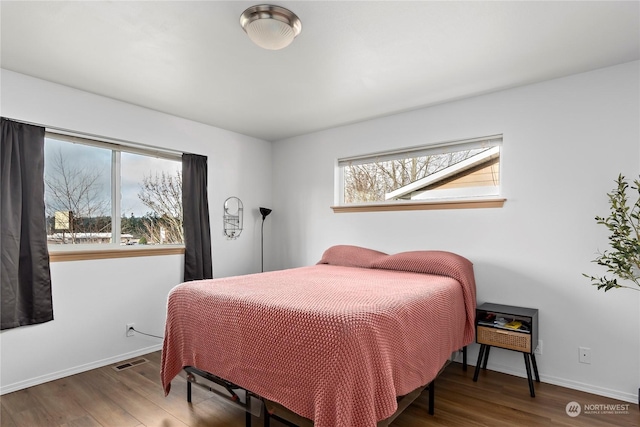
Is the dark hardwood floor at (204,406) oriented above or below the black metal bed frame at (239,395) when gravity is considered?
below

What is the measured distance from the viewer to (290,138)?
4.67 metres

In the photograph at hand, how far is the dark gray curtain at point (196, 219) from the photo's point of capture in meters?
3.76

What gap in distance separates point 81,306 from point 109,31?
226cm

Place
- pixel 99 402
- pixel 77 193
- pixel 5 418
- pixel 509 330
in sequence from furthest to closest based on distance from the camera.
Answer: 1. pixel 77 193
2. pixel 509 330
3. pixel 99 402
4. pixel 5 418

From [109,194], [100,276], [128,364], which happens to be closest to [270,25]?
[109,194]

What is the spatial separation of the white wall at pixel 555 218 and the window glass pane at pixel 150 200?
2460 mm

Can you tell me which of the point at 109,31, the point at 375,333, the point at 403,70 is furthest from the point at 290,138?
the point at 375,333

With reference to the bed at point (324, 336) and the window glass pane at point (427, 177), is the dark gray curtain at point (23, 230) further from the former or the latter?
the window glass pane at point (427, 177)

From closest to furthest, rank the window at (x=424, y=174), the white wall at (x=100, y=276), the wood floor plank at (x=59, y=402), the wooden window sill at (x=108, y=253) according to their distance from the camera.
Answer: the wood floor plank at (x=59, y=402)
the white wall at (x=100, y=276)
the wooden window sill at (x=108, y=253)
the window at (x=424, y=174)

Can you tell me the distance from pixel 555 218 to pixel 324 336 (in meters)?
2.26

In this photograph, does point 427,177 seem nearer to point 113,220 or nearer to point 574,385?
point 574,385

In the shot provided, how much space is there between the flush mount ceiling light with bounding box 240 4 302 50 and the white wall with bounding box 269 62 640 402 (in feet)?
6.24

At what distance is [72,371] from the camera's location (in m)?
2.92

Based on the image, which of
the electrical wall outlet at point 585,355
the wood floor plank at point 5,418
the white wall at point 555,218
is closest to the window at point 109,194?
the wood floor plank at point 5,418
